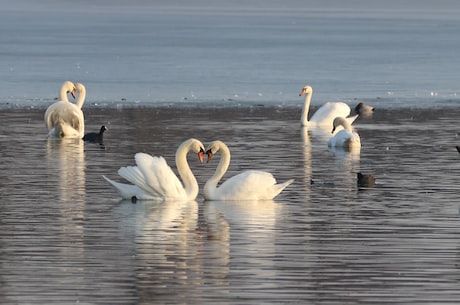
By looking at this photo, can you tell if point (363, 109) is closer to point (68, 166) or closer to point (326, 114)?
point (326, 114)

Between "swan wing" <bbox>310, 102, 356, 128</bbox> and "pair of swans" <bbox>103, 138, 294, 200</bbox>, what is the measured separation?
35.0 ft

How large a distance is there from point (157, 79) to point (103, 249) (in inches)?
953

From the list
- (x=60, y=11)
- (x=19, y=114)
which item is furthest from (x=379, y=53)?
(x=60, y=11)

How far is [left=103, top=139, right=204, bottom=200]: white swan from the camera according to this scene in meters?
14.6

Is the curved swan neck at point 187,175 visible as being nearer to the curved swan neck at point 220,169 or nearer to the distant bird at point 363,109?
the curved swan neck at point 220,169

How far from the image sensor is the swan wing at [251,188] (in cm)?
1482

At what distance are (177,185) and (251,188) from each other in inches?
30.4

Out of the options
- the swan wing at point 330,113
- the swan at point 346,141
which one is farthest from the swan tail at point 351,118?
the swan at point 346,141

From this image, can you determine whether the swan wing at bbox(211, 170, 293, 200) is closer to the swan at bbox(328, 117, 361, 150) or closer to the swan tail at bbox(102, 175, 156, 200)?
the swan tail at bbox(102, 175, 156, 200)

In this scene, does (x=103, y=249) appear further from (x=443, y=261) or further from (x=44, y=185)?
(x=44, y=185)

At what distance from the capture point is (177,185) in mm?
14758

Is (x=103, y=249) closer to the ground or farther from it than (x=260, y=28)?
closer to the ground

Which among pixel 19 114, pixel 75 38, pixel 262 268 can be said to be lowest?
pixel 262 268

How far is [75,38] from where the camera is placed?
57.9m
